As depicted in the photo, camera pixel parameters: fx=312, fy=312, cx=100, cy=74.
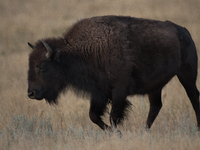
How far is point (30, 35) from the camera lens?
1827 centimetres

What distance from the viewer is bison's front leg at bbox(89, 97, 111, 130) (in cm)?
543

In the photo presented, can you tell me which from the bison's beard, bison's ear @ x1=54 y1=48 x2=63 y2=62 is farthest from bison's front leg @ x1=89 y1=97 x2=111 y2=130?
bison's ear @ x1=54 y1=48 x2=63 y2=62

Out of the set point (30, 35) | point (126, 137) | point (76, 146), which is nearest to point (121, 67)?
point (126, 137)

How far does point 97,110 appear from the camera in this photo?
5527mm

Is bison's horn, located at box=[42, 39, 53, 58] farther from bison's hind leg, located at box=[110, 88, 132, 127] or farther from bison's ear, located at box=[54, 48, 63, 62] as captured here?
bison's hind leg, located at box=[110, 88, 132, 127]

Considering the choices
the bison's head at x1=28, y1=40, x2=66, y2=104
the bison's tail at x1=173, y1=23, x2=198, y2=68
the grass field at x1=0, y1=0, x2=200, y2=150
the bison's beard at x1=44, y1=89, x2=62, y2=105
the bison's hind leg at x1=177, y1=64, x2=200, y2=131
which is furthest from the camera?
the bison's hind leg at x1=177, y1=64, x2=200, y2=131

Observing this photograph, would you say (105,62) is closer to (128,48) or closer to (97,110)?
(128,48)

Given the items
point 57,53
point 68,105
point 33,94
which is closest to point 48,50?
point 57,53

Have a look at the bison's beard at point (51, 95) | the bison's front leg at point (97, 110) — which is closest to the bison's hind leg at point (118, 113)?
the bison's front leg at point (97, 110)

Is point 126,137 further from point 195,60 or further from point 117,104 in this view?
point 195,60

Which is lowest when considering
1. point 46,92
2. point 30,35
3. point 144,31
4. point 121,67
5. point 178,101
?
point 30,35

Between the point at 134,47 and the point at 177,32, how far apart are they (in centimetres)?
118

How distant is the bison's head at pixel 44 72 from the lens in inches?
204

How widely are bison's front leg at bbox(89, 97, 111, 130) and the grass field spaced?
0.87 ft
